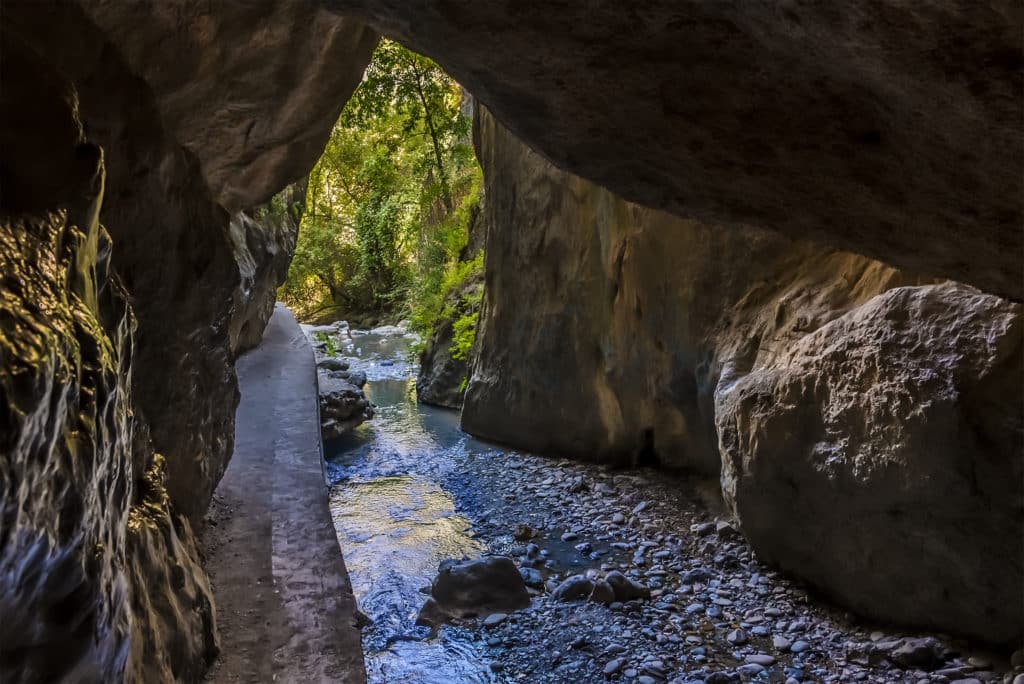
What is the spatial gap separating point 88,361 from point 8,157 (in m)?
0.51

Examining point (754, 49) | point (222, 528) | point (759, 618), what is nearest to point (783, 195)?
point (754, 49)

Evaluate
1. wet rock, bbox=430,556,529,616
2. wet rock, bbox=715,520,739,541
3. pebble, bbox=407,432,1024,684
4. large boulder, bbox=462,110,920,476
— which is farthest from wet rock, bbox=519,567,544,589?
large boulder, bbox=462,110,920,476

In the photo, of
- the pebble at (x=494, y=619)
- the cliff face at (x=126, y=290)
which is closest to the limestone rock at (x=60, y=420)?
the cliff face at (x=126, y=290)

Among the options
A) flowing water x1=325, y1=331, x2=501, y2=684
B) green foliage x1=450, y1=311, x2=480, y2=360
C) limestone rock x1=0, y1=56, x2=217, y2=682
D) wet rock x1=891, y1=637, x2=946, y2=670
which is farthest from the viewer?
green foliage x1=450, y1=311, x2=480, y2=360

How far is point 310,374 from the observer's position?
378 inches

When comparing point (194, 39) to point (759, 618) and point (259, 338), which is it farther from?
point (259, 338)

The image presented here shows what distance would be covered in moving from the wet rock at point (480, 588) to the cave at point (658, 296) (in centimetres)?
17

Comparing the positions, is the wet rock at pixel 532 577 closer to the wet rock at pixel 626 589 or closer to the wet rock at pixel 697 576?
the wet rock at pixel 626 589

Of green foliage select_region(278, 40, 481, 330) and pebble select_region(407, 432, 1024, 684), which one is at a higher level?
green foliage select_region(278, 40, 481, 330)

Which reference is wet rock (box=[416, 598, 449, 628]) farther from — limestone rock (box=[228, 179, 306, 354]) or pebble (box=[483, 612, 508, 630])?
limestone rock (box=[228, 179, 306, 354])

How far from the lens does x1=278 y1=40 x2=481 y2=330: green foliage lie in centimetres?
1378

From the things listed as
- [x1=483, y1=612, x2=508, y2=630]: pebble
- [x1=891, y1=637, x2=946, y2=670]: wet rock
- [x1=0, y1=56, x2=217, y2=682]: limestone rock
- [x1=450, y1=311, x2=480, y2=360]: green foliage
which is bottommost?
[x1=483, y1=612, x2=508, y2=630]: pebble

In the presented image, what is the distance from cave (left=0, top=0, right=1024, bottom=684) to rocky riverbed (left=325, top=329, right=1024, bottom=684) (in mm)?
43

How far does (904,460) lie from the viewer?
150 inches
